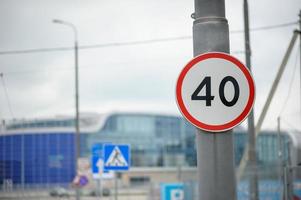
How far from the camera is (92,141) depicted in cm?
8725

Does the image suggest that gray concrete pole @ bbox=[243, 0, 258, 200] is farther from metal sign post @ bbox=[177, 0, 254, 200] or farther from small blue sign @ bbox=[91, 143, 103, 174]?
metal sign post @ bbox=[177, 0, 254, 200]

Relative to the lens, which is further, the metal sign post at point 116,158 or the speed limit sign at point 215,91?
A: the metal sign post at point 116,158

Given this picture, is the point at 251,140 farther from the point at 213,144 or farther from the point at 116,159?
the point at 213,144

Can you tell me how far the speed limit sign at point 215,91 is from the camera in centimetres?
414

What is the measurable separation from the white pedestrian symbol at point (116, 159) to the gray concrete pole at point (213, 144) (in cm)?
1042

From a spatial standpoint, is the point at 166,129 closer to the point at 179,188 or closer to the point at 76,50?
the point at 76,50

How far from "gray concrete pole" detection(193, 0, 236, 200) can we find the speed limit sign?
0.30 feet

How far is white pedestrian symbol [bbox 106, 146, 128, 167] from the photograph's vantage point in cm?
1445

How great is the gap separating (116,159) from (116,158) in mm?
28

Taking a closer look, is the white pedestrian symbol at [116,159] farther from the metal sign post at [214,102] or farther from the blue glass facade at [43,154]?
the blue glass facade at [43,154]

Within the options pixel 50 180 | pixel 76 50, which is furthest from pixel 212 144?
pixel 50 180

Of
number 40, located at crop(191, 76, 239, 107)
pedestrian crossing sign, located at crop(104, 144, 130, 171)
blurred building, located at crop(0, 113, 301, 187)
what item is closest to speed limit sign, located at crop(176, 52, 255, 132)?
number 40, located at crop(191, 76, 239, 107)

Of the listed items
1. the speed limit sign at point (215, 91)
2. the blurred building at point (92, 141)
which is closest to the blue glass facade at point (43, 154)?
the blurred building at point (92, 141)

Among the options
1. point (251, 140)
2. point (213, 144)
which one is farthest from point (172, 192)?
point (213, 144)
